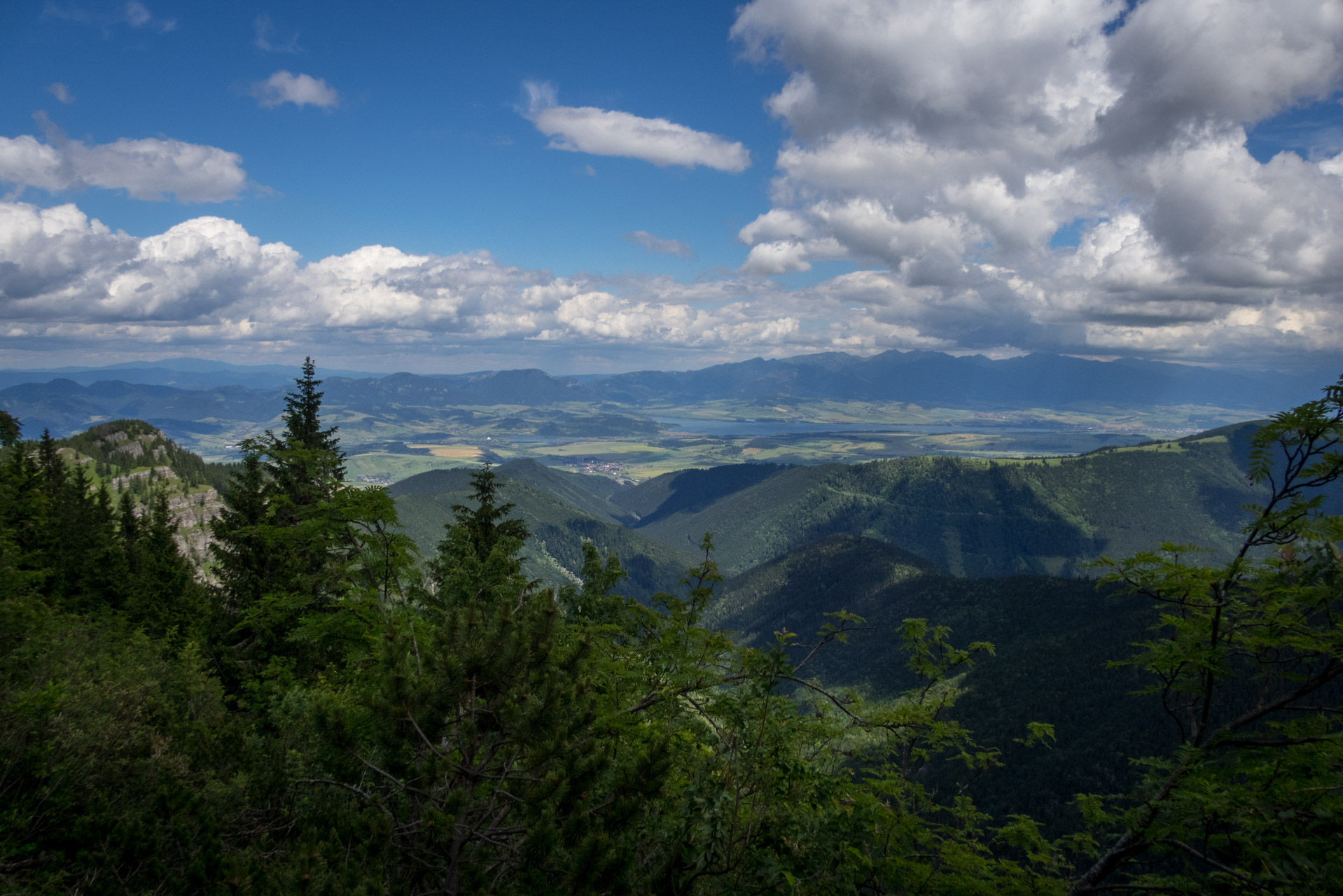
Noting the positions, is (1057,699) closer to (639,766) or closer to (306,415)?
(306,415)

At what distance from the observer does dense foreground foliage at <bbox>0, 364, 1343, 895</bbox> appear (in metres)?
6.55

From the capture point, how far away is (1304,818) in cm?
593

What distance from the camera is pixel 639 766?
739 centimetres

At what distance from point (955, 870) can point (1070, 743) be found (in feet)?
484

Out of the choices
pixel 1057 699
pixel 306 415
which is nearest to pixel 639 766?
pixel 306 415

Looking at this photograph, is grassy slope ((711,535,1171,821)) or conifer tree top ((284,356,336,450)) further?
grassy slope ((711,535,1171,821))

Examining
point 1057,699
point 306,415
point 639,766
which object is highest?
point 306,415

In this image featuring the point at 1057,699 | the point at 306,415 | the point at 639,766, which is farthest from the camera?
the point at 1057,699

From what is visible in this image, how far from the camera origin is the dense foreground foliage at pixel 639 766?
258 inches

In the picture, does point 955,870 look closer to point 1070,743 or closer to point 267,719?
point 267,719

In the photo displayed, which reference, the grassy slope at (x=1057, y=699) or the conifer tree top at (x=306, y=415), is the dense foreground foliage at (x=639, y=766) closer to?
the conifer tree top at (x=306, y=415)

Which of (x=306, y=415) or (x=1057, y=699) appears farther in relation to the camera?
(x=1057, y=699)

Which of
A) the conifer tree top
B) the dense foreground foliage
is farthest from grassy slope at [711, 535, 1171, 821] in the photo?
the dense foreground foliage

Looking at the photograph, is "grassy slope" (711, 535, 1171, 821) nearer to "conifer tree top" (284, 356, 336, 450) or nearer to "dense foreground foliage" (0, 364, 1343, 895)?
"conifer tree top" (284, 356, 336, 450)
